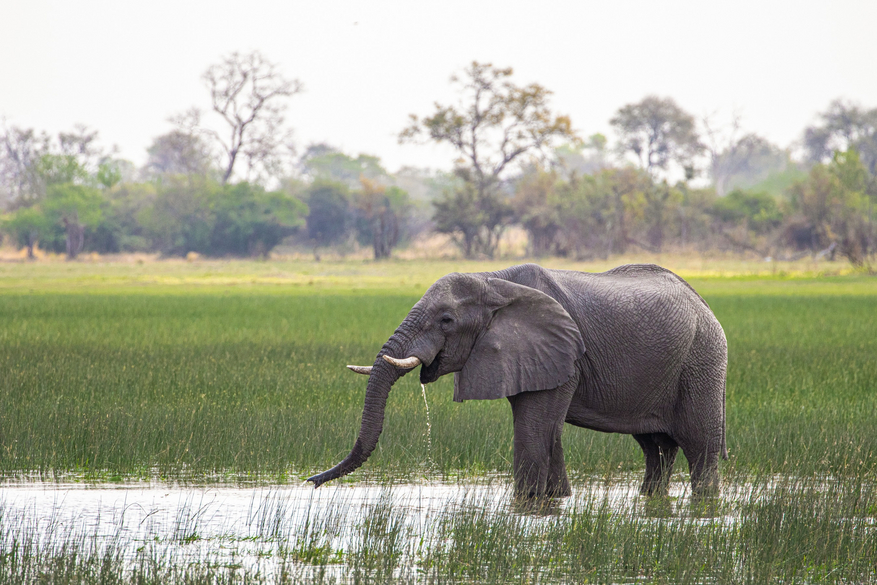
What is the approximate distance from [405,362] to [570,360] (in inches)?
40.7

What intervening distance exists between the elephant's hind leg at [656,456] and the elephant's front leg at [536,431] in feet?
3.48

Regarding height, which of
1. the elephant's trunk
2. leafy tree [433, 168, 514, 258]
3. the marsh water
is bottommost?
the marsh water

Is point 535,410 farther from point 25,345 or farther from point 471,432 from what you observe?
point 25,345

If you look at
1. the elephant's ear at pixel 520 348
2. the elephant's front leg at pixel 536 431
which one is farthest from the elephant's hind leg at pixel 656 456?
the elephant's ear at pixel 520 348

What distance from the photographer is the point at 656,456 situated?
24.0 feet

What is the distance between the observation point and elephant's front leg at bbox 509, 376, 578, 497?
6.33 m

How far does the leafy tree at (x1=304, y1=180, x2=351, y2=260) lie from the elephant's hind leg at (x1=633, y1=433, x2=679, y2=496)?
170ft

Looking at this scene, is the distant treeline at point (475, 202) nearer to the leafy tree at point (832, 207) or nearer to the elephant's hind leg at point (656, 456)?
the leafy tree at point (832, 207)

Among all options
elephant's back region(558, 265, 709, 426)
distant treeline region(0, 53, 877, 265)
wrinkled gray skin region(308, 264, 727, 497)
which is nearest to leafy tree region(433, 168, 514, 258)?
distant treeline region(0, 53, 877, 265)

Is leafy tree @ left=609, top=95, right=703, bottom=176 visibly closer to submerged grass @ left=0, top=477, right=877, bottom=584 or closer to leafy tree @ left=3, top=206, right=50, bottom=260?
leafy tree @ left=3, top=206, right=50, bottom=260

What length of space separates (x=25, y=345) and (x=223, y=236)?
40.5m

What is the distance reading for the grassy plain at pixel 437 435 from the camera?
576cm

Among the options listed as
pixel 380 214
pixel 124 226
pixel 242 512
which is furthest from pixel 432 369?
pixel 124 226

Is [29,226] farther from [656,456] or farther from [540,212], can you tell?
[656,456]
